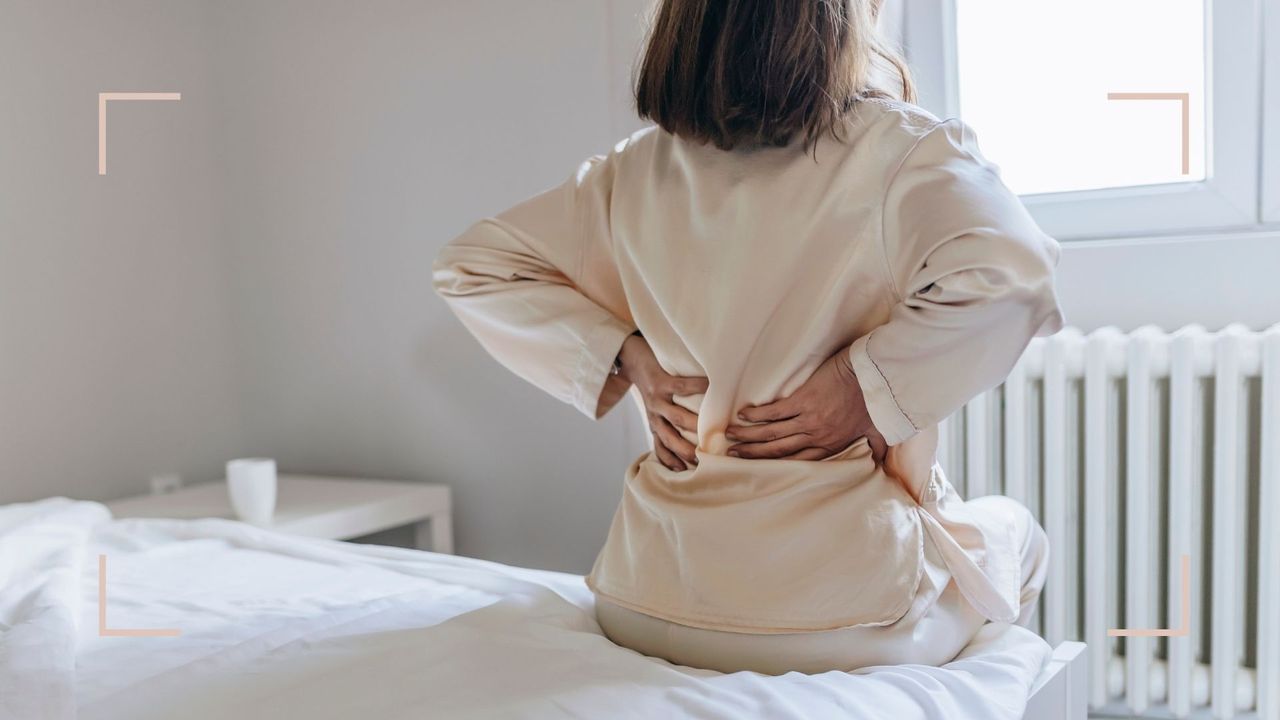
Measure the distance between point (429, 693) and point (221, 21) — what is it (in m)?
2.19

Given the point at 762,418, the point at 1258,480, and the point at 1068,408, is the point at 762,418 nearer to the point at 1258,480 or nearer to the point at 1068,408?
the point at 1068,408

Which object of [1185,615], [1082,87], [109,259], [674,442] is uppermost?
[1082,87]

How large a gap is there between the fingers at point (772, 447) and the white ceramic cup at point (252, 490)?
3.91 feet

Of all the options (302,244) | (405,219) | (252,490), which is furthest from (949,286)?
(302,244)

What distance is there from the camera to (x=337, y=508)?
6.84ft

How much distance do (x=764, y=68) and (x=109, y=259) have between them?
1.87 m

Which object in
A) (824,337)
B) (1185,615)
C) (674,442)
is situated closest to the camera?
(824,337)

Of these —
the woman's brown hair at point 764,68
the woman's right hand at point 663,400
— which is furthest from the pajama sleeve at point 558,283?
the woman's brown hair at point 764,68

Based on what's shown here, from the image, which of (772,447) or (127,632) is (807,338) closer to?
(772,447)

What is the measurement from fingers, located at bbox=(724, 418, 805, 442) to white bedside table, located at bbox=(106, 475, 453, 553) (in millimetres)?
1180

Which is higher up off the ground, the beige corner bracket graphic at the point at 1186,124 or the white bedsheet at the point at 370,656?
the beige corner bracket graphic at the point at 1186,124

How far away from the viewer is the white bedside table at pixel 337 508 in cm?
204

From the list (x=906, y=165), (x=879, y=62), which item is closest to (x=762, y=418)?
(x=906, y=165)

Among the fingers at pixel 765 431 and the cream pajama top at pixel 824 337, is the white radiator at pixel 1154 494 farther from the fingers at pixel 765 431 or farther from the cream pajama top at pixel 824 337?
the fingers at pixel 765 431
